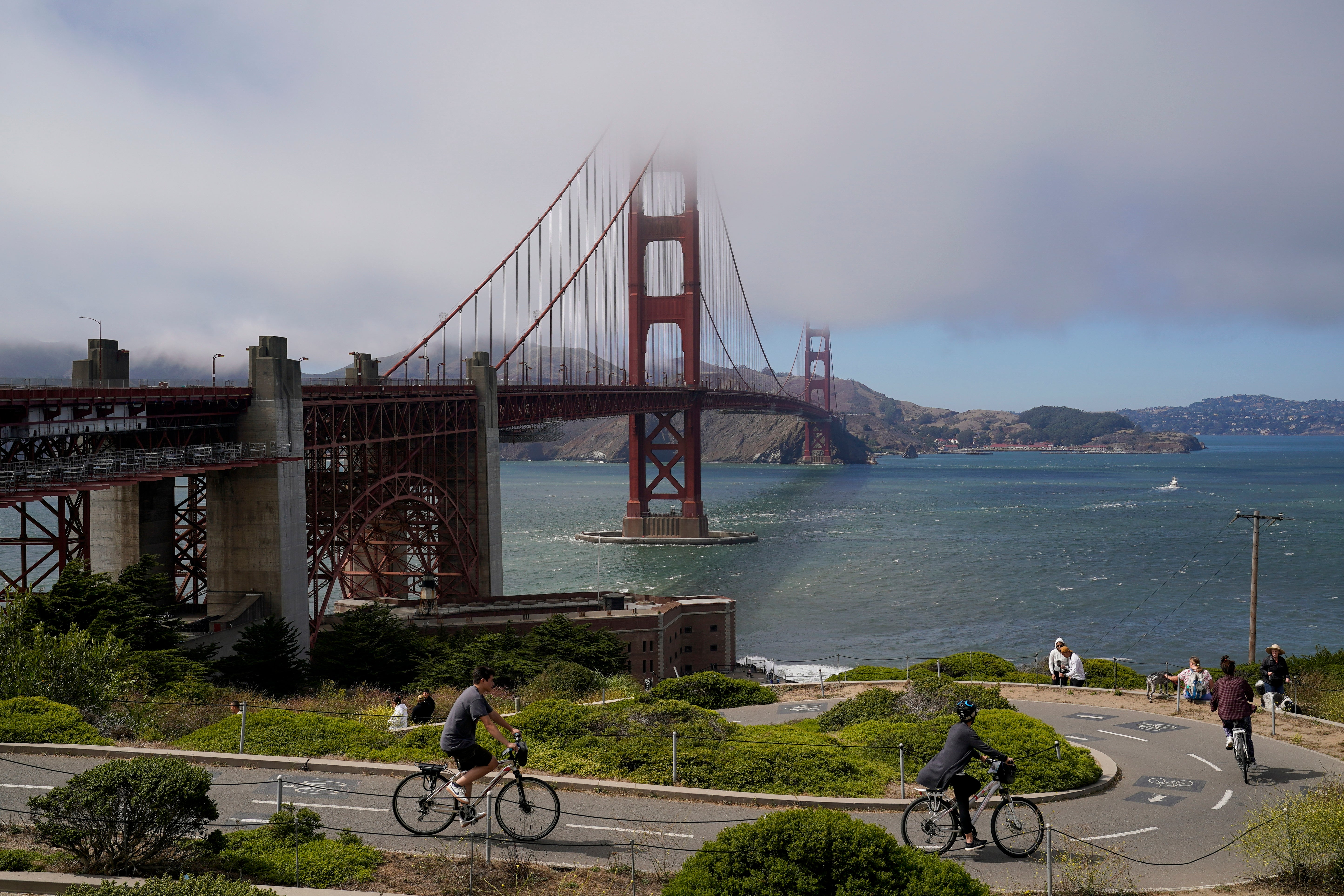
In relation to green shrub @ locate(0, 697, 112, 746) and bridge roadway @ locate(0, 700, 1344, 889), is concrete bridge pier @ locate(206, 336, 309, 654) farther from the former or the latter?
bridge roadway @ locate(0, 700, 1344, 889)

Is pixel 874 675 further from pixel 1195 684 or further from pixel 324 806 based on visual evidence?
pixel 324 806

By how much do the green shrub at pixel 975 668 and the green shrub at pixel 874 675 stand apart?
0.44m

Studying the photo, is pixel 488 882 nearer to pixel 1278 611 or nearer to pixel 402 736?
pixel 402 736

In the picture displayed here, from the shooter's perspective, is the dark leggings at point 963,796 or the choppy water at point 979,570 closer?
the dark leggings at point 963,796

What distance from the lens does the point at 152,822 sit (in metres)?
7.16

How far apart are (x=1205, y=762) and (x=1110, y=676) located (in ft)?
36.5

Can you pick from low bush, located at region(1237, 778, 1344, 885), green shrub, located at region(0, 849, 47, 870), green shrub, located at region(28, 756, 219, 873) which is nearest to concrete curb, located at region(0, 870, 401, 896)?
green shrub, located at region(0, 849, 47, 870)

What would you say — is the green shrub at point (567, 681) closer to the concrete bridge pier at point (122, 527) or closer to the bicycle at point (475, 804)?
the bicycle at point (475, 804)

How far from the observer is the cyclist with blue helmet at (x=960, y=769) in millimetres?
7887

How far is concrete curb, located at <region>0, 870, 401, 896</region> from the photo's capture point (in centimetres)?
673

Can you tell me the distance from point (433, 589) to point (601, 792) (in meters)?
27.2

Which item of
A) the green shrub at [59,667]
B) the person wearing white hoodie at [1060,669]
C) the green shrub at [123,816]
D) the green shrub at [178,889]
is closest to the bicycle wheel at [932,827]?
the green shrub at [178,889]

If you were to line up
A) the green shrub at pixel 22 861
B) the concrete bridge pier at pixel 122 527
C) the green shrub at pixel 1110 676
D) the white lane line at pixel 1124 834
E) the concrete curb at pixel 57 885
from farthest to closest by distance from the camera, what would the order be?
the concrete bridge pier at pixel 122 527 → the green shrub at pixel 1110 676 → the white lane line at pixel 1124 834 → the green shrub at pixel 22 861 → the concrete curb at pixel 57 885

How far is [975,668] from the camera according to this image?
23.5 metres
